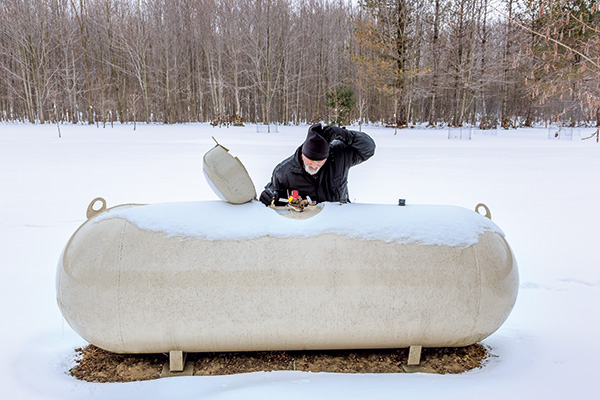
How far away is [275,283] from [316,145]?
45.6 inches

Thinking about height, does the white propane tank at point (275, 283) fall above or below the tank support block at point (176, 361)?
above

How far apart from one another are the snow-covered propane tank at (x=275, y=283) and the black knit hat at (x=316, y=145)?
798 millimetres

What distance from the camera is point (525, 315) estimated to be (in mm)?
2768

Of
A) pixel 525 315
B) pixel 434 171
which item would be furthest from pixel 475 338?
pixel 434 171

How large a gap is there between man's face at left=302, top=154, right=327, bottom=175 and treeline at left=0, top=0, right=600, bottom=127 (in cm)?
1919

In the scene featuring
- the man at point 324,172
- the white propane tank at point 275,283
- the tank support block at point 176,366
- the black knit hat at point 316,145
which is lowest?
the tank support block at point 176,366

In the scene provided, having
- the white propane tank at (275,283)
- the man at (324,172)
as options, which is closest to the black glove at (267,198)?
the man at (324,172)

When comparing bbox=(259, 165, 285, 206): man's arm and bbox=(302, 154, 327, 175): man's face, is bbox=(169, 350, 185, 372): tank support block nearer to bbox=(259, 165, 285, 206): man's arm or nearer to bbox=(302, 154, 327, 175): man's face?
bbox=(259, 165, 285, 206): man's arm

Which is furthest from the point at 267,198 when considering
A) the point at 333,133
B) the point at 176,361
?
the point at 176,361

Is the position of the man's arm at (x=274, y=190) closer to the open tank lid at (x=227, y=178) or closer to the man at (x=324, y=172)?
the man at (x=324, y=172)

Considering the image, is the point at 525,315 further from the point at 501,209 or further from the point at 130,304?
the point at 501,209

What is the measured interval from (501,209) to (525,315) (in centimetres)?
344

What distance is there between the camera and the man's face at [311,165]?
2916 mm

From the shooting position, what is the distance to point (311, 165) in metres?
2.96
